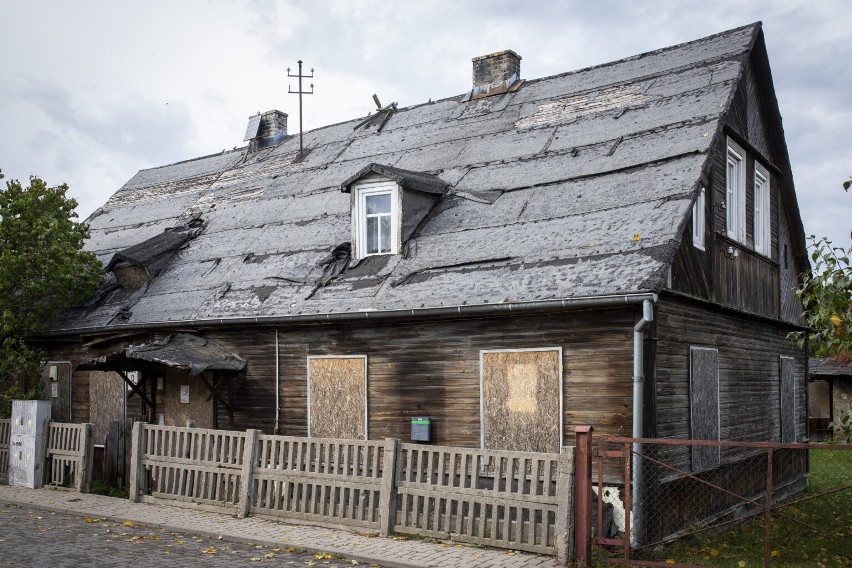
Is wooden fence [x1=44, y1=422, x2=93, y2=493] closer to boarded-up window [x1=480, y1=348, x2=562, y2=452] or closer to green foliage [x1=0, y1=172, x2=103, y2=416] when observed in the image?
green foliage [x1=0, y1=172, x2=103, y2=416]

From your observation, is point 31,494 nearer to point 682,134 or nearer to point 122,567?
point 122,567

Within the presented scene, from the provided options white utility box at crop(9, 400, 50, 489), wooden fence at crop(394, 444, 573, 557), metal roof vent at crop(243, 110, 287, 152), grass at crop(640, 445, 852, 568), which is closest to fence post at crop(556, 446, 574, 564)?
wooden fence at crop(394, 444, 573, 557)

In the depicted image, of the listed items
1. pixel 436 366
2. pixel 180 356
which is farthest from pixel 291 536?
pixel 180 356

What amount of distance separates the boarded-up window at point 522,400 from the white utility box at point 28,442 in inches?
328

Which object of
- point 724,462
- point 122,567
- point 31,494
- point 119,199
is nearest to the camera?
point 122,567

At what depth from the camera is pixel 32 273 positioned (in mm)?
18156

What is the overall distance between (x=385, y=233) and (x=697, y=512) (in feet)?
22.5

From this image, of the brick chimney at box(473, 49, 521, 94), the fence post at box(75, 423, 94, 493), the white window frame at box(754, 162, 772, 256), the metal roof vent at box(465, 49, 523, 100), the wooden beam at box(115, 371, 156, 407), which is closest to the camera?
the fence post at box(75, 423, 94, 493)

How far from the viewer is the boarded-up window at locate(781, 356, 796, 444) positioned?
17.0 meters

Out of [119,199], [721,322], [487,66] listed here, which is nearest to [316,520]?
[721,322]

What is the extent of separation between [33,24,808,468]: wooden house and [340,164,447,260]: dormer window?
0.15ft

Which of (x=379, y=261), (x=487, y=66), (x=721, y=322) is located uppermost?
(x=487, y=66)

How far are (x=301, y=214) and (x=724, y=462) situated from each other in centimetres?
954

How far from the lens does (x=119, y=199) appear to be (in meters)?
25.3
